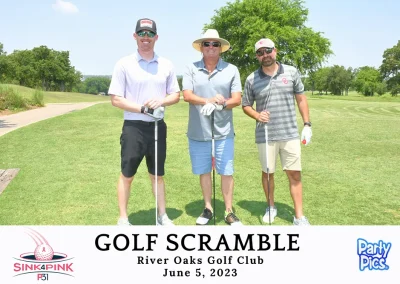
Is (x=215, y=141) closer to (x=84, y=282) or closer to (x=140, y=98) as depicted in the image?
(x=140, y=98)

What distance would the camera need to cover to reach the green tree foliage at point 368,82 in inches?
3842

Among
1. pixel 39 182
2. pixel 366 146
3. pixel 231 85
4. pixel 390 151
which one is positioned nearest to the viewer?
pixel 231 85

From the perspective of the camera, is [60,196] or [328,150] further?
[328,150]

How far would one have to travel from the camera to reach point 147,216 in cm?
489

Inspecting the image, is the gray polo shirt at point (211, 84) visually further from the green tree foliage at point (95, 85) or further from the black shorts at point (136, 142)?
the green tree foliage at point (95, 85)

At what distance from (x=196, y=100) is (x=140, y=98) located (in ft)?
1.90

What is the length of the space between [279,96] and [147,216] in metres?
2.19

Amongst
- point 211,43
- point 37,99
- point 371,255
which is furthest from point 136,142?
point 37,99

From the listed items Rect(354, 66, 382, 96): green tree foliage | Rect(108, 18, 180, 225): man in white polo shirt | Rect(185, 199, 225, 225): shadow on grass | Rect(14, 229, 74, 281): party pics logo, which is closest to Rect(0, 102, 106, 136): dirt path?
Rect(185, 199, 225, 225): shadow on grass

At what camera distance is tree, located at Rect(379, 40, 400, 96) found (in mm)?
81312

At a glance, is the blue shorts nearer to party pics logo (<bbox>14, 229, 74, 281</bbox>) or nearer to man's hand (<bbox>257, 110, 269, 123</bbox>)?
man's hand (<bbox>257, 110, 269, 123</bbox>)

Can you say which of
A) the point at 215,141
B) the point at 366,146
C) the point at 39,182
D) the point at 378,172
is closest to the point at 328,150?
the point at 366,146

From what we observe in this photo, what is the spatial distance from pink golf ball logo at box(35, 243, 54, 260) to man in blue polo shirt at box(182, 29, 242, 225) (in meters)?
1.93

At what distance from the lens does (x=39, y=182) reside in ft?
21.4
